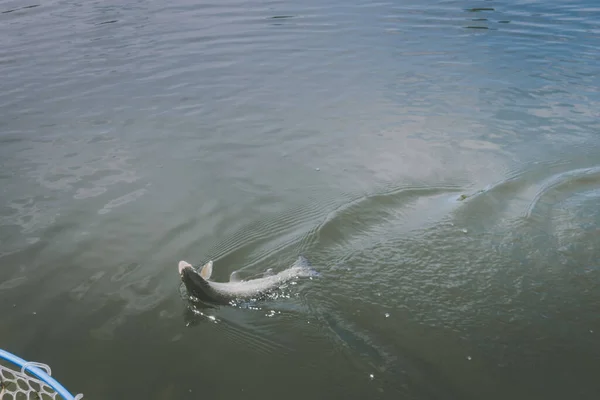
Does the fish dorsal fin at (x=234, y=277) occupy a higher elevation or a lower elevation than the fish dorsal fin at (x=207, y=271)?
lower

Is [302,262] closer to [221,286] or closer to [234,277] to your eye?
[234,277]

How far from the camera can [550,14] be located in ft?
61.6

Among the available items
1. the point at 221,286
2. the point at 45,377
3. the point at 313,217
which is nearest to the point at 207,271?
the point at 221,286

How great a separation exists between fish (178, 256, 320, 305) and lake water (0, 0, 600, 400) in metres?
0.14

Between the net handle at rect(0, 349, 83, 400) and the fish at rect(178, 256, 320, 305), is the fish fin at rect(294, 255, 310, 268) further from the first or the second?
the net handle at rect(0, 349, 83, 400)

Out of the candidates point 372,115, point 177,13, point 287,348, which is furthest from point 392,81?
point 177,13

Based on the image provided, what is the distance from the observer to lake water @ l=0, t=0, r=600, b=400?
578 centimetres

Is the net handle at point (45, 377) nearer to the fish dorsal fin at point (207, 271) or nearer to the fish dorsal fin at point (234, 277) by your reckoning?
the fish dorsal fin at point (207, 271)

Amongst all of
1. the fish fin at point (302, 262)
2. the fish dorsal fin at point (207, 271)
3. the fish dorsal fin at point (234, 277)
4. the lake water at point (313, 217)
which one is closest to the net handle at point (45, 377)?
the lake water at point (313, 217)

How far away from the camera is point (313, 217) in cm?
821

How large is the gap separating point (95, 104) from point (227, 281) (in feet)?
23.7

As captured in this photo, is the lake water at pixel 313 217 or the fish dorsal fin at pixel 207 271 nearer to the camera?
the lake water at pixel 313 217

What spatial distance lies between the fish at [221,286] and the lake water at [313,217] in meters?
0.14

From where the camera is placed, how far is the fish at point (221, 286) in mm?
6309
